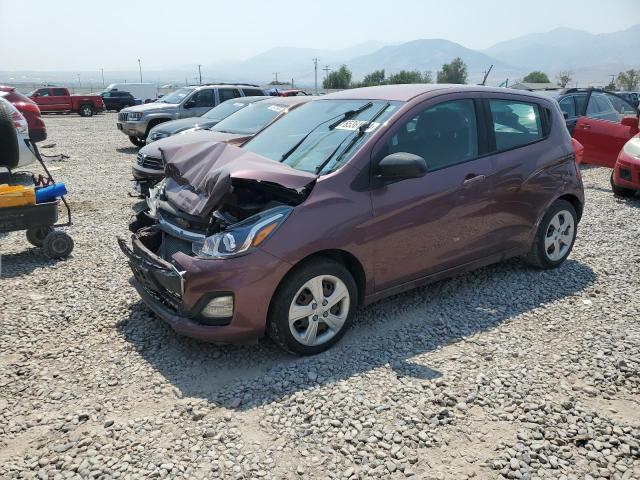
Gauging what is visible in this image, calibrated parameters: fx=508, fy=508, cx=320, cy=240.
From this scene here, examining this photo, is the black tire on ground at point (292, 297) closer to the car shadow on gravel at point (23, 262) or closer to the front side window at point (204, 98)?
the car shadow on gravel at point (23, 262)

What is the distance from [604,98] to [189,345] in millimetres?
11971

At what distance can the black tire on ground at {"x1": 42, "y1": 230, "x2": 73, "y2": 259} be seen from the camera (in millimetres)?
5570

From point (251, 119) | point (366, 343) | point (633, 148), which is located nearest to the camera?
point (366, 343)

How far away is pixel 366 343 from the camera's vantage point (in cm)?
384

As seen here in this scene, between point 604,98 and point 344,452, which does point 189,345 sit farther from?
point 604,98

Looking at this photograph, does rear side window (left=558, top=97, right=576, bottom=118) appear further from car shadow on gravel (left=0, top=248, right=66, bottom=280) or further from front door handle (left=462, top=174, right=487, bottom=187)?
car shadow on gravel (left=0, top=248, right=66, bottom=280)

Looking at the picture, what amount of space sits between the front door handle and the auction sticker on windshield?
0.91 m

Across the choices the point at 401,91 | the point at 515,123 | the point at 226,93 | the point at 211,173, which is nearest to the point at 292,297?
the point at 211,173

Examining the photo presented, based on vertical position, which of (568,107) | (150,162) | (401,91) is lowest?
(150,162)

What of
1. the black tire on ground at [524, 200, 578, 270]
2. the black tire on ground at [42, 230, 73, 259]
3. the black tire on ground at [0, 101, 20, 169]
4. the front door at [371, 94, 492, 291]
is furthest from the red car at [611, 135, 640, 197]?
the black tire on ground at [0, 101, 20, 169]

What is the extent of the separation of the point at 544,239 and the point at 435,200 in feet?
5.60

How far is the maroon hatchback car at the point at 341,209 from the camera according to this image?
339 centimetres

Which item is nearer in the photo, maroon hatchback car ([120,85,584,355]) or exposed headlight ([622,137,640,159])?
maroon hatchback car ([120,85,584,355])

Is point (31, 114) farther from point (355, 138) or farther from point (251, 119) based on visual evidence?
point (355, 138)
